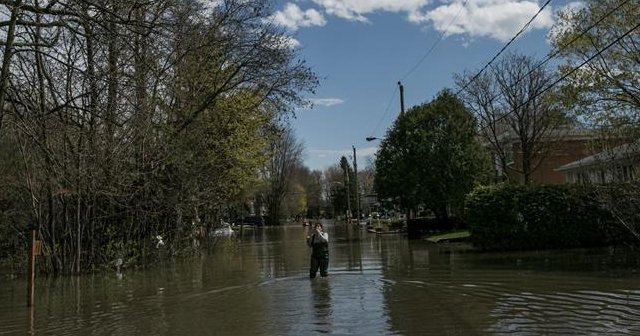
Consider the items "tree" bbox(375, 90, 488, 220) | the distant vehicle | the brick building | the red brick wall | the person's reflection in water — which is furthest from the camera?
the red brick wall

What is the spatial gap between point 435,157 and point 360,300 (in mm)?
24968

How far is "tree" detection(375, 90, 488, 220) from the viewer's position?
3697cm

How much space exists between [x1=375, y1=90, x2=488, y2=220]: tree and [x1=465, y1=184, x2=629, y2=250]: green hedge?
10998mm

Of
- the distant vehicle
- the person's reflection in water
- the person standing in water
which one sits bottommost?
the person's reflection in water

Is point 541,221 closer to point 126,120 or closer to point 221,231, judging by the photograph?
point 126,120

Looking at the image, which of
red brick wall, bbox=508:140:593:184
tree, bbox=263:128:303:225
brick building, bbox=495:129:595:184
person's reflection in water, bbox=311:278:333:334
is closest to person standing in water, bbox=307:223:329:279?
person's reflection in water, bbox=311:278:333:334

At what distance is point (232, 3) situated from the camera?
29203 millimetres

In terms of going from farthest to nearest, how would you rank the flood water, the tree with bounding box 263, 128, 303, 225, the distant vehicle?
the tree with bounding box 263, 128, 303, 225, the distant vehicle, the flood water

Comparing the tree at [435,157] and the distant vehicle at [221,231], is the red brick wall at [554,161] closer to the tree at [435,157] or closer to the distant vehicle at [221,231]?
the tree at [435,157]

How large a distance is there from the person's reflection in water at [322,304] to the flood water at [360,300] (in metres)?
0.03

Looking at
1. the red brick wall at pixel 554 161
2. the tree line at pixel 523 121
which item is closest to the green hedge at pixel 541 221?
the tree line at pixel 523 121

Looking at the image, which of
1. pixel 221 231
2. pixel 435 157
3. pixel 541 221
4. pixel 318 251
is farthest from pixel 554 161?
pixel 318 251

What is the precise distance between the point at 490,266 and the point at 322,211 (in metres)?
134

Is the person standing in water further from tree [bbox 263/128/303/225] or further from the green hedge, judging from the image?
tree [bbox 263/128/303/225]
